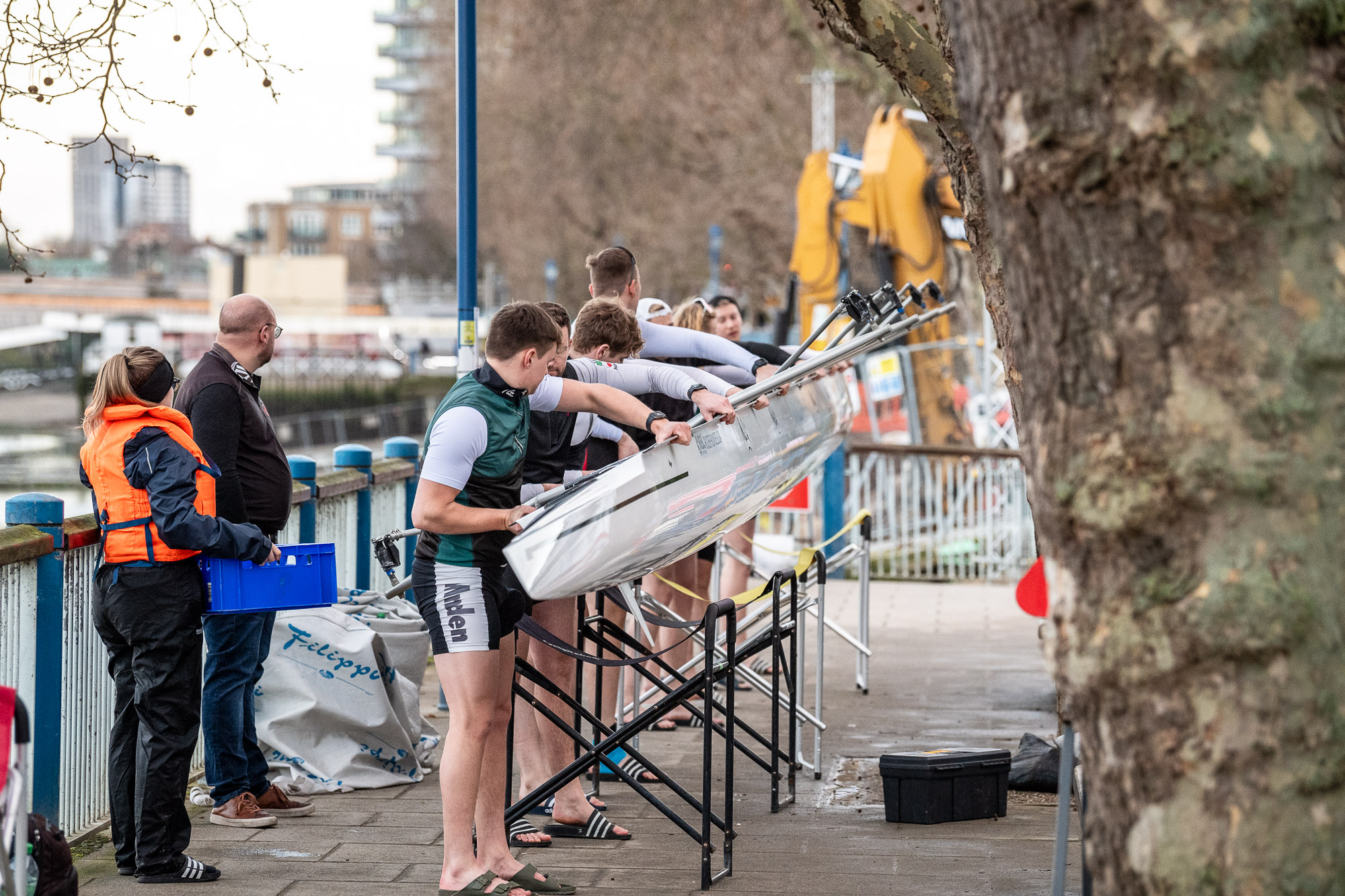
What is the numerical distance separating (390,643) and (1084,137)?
4.93 m

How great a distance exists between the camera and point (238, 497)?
5578 millimetres

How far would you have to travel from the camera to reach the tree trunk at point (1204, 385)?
275 centimetres

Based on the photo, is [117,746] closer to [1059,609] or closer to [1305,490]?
[1059,609]

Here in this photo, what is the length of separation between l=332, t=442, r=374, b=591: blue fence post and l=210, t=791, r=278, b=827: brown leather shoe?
2.81m

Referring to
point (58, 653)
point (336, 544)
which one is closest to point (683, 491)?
point (58, 653)

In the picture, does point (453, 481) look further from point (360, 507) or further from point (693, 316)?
point (360, 507)

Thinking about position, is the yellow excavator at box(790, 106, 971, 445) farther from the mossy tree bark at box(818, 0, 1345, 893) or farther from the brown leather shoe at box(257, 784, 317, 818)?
the mossy tree bark at box(818, 0, 1345, 893)

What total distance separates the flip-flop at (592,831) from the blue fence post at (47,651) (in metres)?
1.75

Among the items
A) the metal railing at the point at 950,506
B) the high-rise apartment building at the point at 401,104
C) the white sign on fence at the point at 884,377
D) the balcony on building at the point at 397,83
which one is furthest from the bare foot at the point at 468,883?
the balcony on building at the point at 397,83

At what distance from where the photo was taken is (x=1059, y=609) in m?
3.04

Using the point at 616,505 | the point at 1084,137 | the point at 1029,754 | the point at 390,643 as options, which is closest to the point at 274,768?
the point at 390,643

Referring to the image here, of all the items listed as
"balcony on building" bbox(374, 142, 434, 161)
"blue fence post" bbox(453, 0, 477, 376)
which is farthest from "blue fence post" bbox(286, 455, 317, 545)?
"balcony on building" bbox(374, 142, 434, 161)

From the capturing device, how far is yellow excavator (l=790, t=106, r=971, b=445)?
670 inches

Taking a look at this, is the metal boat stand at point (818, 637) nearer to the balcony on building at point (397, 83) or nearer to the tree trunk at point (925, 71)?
the tree trunk at point (925, 71)
